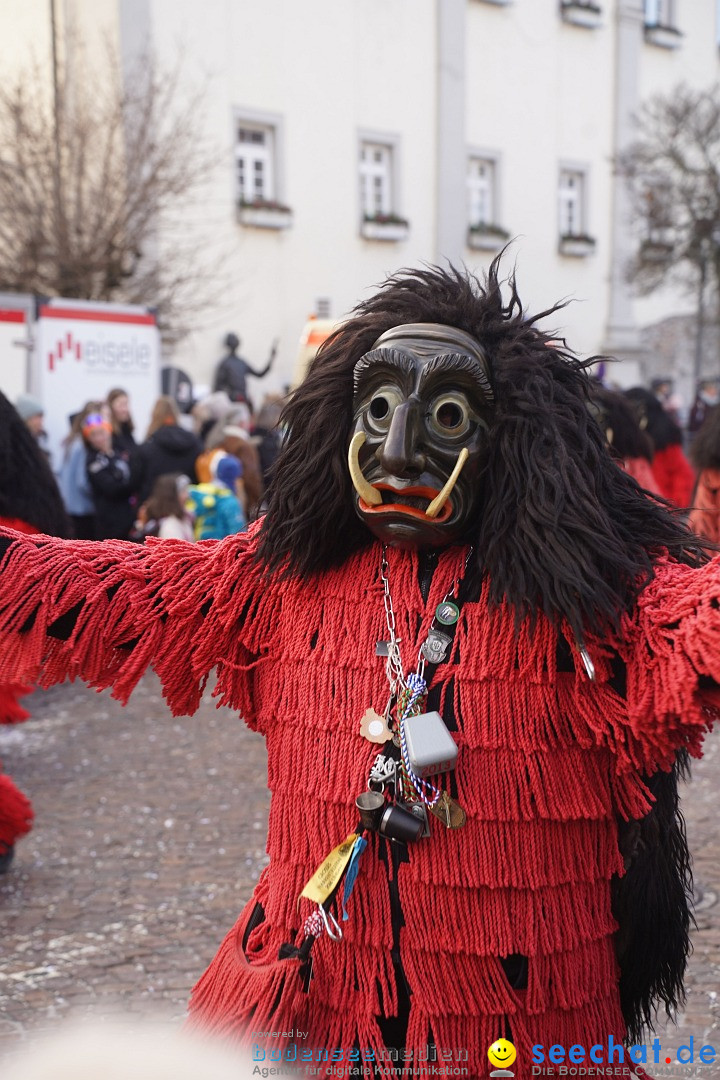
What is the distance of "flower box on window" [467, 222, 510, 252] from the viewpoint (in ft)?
61.1

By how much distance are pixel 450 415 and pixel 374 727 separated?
527 mm

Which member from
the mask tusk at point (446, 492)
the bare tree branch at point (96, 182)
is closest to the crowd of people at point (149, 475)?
the bare tree branch at point (96, 182)

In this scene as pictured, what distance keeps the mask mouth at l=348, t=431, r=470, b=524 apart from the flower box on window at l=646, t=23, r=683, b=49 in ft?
69.2

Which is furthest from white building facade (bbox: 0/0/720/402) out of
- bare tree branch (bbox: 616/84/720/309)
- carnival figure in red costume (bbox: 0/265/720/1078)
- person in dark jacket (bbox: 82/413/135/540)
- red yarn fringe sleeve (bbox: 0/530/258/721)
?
carnival figure in red costume (bbox: 0/265/720/1078)

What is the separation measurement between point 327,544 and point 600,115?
65.4ft

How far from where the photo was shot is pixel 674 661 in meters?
1.81

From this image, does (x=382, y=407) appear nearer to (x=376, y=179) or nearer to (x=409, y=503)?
(x=409, y=503)

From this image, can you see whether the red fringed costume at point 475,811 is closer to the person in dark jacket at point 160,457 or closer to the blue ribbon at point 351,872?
the blue ribbon at point 351,872

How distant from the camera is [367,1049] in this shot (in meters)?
1.94

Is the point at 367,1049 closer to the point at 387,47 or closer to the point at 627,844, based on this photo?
the point at 627,844

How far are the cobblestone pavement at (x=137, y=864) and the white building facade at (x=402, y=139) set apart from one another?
8.76m

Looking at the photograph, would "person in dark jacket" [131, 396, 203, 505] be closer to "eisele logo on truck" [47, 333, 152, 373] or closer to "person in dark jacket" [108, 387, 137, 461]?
"person in dark jacket" [108, 387, 137, 461]

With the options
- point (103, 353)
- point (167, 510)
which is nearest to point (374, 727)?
point (167, 510)

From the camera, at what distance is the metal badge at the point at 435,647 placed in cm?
198
